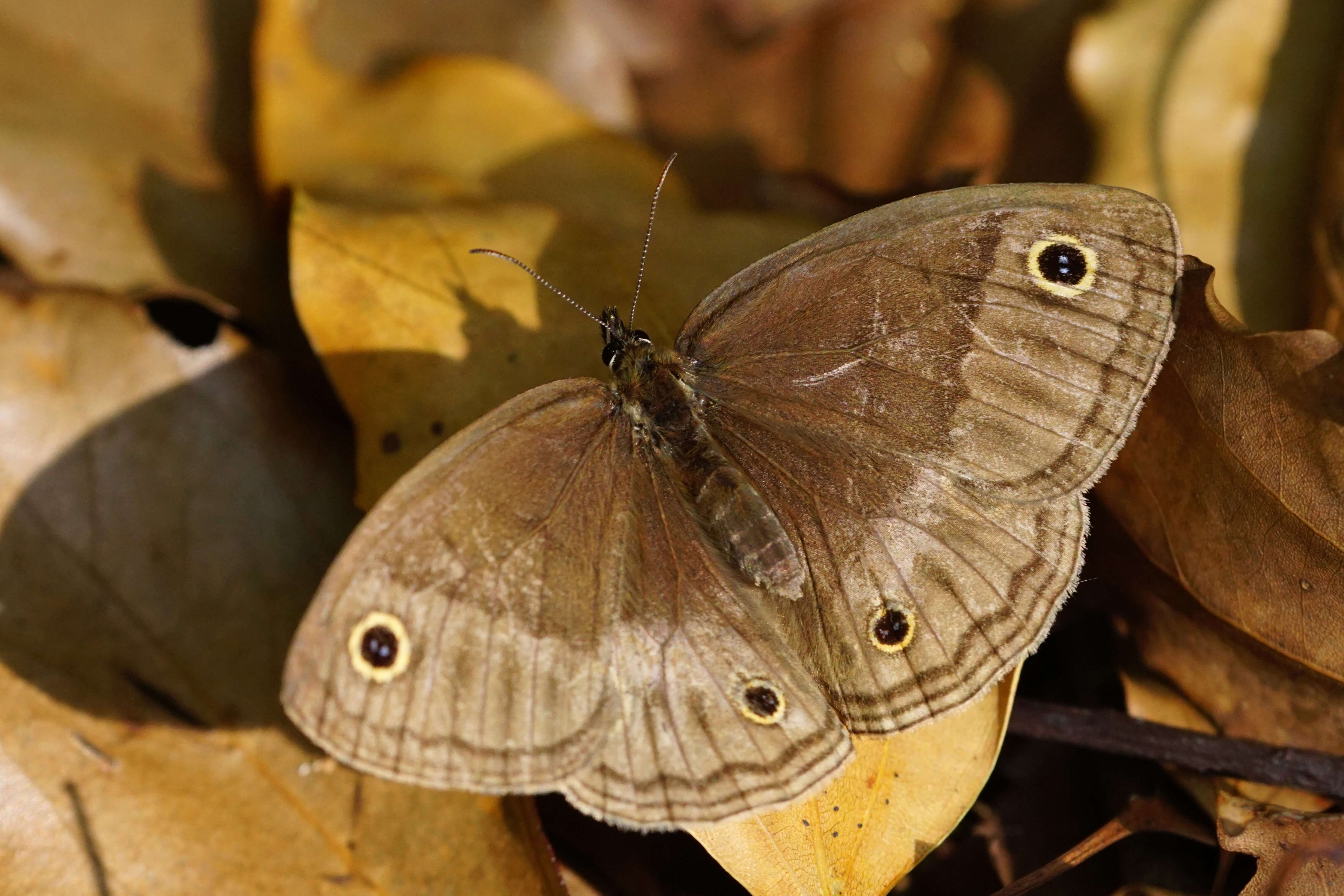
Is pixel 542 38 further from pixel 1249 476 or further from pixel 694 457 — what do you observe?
pixel 1249 476

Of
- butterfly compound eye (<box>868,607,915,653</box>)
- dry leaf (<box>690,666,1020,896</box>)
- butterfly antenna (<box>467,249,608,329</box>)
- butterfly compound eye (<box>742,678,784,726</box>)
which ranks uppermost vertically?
butterfly antenna (<box>467,249,608,329</box>)

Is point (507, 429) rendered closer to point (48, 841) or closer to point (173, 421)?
point (173, 421)

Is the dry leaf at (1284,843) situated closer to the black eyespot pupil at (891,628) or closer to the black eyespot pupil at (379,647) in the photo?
the black eyespot pupil at (891,628)

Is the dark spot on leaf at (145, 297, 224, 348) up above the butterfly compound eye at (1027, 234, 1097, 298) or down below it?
below

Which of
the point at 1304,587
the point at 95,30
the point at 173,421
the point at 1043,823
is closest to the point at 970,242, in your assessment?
the point at 1304,587

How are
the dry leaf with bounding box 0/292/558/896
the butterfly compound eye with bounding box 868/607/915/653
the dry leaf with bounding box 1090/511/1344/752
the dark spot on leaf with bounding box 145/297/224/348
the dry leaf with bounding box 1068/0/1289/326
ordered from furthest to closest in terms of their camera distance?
the dark spot on leaf with bounding box 145/297/224/348 → the dry leaf with bounding box 1068/0/1289/326 → the dry leaf with bounding box 0/292/558/896 → the dry leaf with bounding box 1090/511/1344/752 → the butterfly compound eye with bounding box 868/607/915/653

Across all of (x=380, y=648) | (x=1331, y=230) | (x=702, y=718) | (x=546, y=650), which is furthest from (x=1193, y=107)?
(x=380, y=648)

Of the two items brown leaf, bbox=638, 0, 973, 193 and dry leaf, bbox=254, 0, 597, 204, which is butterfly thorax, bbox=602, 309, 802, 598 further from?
brown leaf, bbox=638, 0, 973, 193

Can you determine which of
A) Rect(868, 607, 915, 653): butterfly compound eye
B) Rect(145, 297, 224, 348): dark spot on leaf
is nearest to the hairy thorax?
Rect(868, 607, 915, 653): butterfly compound eye
